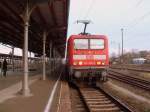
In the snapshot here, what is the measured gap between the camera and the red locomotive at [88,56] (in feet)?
69.6

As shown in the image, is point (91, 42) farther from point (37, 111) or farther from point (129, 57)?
point (129, 57)

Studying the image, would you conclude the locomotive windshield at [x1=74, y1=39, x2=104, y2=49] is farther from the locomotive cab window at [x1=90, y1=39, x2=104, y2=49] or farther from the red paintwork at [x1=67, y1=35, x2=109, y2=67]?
the red paintwork at [x1=67, y1=35, x2=109, y2=67]

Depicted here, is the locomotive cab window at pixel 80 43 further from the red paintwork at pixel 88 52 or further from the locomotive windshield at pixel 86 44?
the red paintwork at pixel 88 52

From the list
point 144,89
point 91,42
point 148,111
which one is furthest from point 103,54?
point 148,111

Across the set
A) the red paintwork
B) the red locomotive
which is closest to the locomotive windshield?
the red locomotive

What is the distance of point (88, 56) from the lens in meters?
21.4

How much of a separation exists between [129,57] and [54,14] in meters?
121

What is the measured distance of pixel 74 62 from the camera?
21281mm

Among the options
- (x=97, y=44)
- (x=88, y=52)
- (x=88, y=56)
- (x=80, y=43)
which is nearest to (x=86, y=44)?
(x=80, y=43)

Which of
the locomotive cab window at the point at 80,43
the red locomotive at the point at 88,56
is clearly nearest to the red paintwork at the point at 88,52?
the red locomotive at the point at 88,56

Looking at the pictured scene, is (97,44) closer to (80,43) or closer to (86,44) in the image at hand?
(86,44)

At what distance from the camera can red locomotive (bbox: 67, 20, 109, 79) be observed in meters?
21.2

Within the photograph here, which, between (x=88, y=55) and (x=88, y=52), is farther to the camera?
(x=88, y=52)

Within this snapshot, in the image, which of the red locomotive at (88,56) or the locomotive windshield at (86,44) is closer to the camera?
the red locomotive at (88,56)
